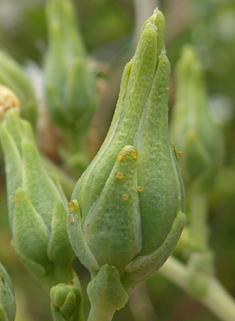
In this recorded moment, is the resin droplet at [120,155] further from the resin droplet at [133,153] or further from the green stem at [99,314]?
the green stem at [99,314]

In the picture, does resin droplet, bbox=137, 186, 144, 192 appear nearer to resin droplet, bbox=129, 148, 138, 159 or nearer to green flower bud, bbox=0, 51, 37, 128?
resin droplet, bbox=129, 148, 138, 159

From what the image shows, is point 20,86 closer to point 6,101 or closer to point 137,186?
point 6,101

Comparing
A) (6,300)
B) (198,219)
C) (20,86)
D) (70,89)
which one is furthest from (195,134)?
(6,300)

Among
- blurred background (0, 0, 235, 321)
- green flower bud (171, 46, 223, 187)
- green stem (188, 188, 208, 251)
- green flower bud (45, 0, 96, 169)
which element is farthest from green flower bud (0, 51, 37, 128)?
green stem (188, 188, 208, 251)

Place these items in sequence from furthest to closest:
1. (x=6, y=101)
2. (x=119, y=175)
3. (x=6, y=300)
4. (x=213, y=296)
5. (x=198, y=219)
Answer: (x=198, y=219) → (x=213, y=296) → (x=6, y=101) → (x=6, y=300) → (x=119, y=175)

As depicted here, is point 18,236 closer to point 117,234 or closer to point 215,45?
point 117,234
